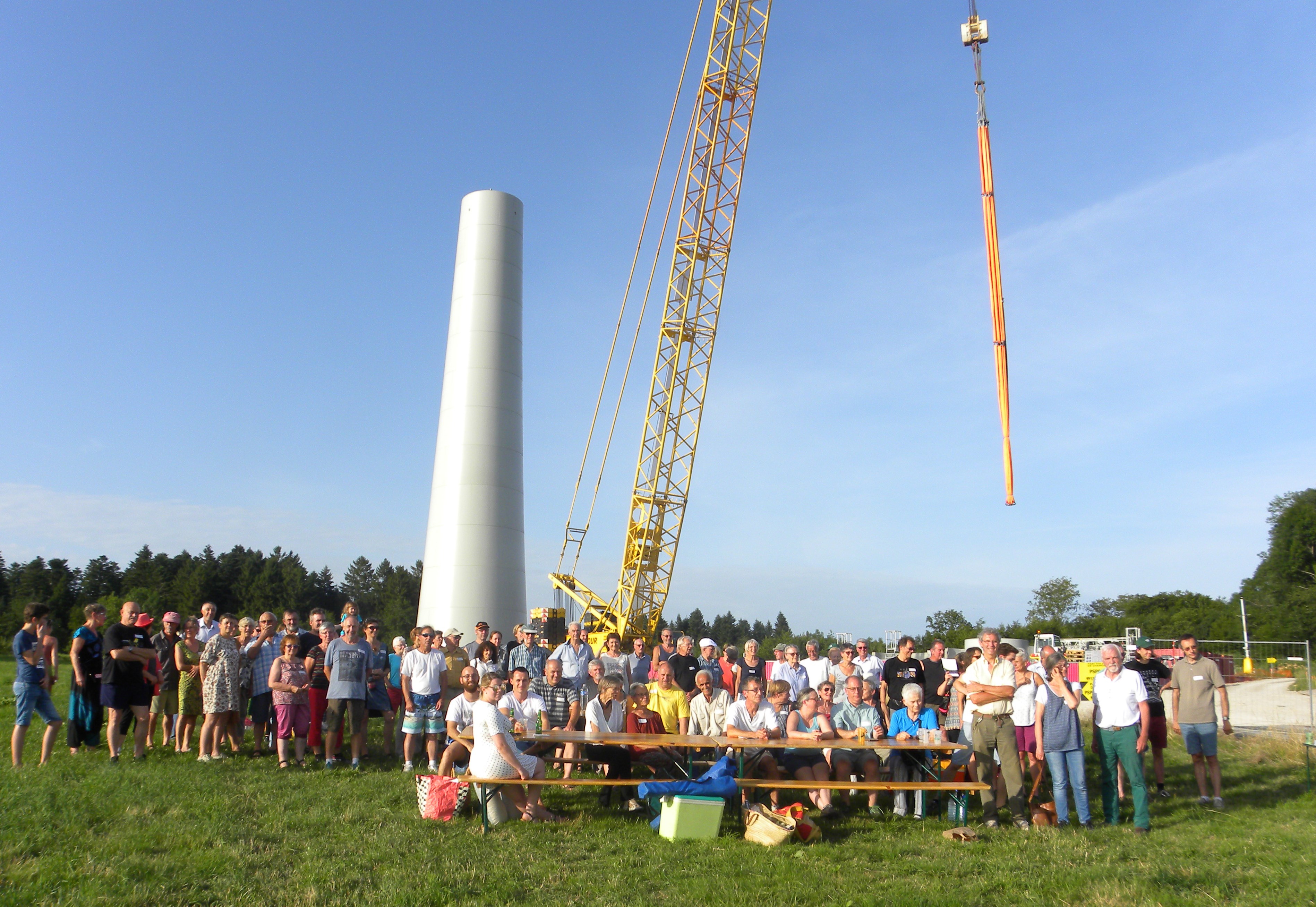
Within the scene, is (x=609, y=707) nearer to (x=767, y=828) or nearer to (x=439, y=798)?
(x=439, y=798)

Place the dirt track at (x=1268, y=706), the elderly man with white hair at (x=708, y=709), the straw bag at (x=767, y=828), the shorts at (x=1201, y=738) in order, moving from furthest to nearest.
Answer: the dirt track at (x=1268, y=706), the elderly man with white hair at (x=708, y=709), the shorts at (x=1201, y=738), the straw bag at (x=767, y=828)

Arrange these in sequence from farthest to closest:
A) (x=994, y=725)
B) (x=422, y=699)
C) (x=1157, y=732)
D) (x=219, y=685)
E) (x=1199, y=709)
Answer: (x=422, y=699) < (x=1157, y=732) < (x=219, y=685) < (x=1199, y=709) < (x=994, y=725)

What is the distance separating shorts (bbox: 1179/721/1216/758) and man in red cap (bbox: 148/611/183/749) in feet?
34.6

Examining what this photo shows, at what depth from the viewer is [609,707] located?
9.23 metres

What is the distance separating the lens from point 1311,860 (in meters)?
6.78

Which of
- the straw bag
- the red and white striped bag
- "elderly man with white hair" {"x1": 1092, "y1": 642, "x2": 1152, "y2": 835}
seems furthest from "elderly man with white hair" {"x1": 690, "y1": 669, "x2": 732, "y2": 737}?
"elderly man with white hair" {"x1": 1092, "y1": 642, "x2": 1152, "y2": 835}

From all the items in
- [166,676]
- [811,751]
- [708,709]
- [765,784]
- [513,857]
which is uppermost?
[166,676]

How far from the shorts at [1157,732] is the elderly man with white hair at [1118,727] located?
1383 millimetres

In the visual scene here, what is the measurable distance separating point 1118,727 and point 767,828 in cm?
361

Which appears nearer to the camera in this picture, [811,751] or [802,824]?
[802,824]

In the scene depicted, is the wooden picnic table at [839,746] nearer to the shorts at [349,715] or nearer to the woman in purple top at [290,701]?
the shorts at [349,715]

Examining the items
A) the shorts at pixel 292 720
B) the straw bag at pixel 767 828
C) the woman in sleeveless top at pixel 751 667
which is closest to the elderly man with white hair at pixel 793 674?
the woman in sleeveless top at pixel 751 667

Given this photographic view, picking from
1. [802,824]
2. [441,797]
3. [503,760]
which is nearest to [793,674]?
[802,824]

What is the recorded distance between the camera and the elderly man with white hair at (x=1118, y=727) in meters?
8.15
